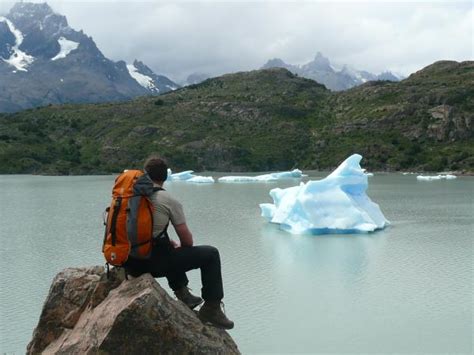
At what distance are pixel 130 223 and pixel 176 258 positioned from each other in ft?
1.68

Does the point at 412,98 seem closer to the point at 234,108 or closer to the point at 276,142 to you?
the point at 276,142

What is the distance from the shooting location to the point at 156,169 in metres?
5.06

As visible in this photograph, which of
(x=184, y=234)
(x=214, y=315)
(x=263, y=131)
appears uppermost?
(x=263, y=131)

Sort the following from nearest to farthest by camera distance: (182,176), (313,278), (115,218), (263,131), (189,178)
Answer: (115,218) → (313,278) → (189,178) → (182,176) → (263,131)

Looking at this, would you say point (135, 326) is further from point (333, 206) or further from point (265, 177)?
point (265, 177)

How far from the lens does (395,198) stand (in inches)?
1292

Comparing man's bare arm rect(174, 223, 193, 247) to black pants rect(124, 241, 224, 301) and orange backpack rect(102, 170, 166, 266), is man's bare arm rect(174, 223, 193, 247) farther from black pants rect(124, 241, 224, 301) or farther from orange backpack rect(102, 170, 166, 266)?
orange backpack rect(102, 170, 166, 266)

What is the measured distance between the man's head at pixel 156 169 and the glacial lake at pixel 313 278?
149 inches

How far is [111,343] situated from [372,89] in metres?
81.6

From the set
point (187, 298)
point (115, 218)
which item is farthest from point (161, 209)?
point (187, 298)

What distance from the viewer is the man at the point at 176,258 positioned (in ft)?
16.1

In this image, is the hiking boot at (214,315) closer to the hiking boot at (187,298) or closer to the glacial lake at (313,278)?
the hiking boot at (187,298)

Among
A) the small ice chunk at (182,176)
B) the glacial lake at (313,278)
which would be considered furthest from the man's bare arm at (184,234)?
the small ice chunk at (182,176)

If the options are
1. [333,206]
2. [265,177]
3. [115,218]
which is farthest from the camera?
[265,177]
